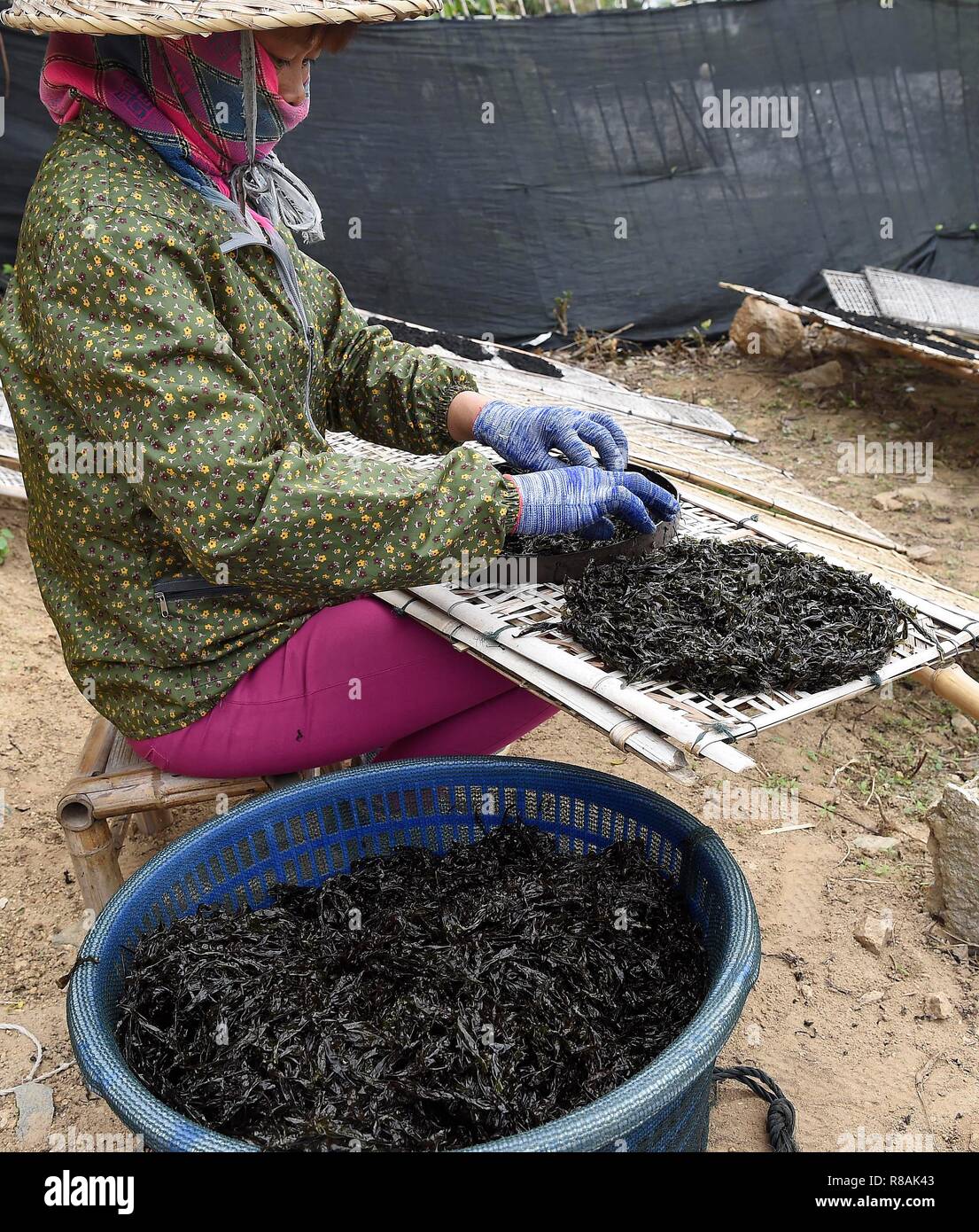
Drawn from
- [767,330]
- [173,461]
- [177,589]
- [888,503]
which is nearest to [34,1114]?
[177,589]

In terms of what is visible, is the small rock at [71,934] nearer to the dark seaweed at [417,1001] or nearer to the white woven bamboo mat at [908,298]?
the dark seaweed at [417,1001]

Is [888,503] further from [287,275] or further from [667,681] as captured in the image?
[287,275]

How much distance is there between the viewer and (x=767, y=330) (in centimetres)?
677

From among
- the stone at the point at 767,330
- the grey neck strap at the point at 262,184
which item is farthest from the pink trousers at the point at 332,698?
the stone at the point at 767,330

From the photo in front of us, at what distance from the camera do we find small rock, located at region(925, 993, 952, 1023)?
2.50 metres

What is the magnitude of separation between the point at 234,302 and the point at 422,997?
1251 millimetres

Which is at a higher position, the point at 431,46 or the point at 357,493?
the point at 431,46

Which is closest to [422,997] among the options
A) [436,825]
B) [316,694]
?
[436,825]

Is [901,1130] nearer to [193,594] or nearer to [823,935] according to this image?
[823,935]

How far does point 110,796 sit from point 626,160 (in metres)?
5.78

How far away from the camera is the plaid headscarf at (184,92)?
192 centimetres

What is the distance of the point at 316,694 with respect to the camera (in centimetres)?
232

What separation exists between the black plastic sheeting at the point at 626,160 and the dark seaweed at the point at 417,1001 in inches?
202

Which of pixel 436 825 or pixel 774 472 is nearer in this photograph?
pixel 436 825
